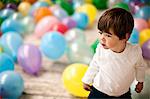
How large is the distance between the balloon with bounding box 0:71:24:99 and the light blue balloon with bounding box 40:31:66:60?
1.30 ft

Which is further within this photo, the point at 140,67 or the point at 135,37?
the point at 135,37

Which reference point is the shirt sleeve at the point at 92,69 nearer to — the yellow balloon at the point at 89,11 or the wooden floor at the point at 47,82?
the wooden floor at the point at 47,82

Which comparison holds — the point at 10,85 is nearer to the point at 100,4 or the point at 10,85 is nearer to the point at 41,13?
the point at 41,13

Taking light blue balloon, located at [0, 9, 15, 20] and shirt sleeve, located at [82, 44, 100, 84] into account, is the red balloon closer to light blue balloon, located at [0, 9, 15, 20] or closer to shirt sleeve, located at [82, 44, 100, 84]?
light blue balloon, located at [0, 9, 15, 20]

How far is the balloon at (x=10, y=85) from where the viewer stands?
5.02ft

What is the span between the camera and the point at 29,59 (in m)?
1.78

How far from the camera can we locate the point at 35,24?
8.18ft

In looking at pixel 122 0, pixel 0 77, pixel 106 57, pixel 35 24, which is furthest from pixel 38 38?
pixel 106 57

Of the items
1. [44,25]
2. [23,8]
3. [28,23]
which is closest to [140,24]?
[44,25]

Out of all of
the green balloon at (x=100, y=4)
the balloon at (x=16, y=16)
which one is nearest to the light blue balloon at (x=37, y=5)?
the balloon at (x=16, y=16)

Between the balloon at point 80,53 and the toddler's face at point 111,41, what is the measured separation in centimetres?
72

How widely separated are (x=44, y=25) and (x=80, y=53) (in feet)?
1.72

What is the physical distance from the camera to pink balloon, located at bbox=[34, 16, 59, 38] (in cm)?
226

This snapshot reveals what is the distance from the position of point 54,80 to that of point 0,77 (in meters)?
0.36
